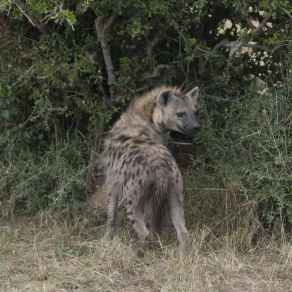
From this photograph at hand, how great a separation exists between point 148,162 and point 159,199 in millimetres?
270

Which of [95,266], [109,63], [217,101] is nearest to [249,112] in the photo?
[217,101]

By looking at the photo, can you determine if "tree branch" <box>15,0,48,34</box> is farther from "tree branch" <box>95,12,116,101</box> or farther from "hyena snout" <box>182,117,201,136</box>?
"hyena snout" <box>182,117,201,136</box>

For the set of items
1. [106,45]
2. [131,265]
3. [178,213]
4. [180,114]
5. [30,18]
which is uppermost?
[30,18]

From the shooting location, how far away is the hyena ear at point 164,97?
18.6 ft

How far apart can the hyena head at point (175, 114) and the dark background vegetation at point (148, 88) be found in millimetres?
172

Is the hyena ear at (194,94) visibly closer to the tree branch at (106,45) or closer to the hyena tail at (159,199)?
the tree branch at (106,45)

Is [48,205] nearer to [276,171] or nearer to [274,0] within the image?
[276,171]

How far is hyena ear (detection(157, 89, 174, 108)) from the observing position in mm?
5676

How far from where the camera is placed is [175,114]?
5.73 meters

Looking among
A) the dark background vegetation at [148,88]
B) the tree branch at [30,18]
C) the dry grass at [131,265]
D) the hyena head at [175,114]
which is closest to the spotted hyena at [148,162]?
the hyena head at [175,114]

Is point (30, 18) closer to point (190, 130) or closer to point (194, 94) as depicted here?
point (194, 94)

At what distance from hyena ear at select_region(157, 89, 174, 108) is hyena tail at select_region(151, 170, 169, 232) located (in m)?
1.04

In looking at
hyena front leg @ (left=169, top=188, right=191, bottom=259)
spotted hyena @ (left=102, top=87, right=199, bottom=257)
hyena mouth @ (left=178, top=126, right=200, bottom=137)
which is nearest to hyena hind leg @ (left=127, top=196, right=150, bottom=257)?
spotted hyena @ (left=102, top=87, right=199, bottom=257)

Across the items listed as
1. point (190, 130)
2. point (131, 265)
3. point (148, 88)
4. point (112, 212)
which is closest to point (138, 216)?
point (131, 265)
